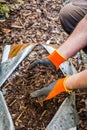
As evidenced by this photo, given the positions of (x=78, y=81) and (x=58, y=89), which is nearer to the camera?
(x=78, y=81)

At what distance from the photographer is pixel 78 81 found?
2686 mm

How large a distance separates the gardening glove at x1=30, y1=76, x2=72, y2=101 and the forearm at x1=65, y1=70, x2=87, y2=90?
5 cm

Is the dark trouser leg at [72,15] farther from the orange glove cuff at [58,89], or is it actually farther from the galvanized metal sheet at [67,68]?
the orange glove cuff at [58,89]

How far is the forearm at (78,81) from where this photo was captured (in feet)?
8.65

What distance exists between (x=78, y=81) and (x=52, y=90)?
28cm

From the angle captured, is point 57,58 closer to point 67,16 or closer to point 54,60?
point 54,60

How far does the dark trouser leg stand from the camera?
3281mm

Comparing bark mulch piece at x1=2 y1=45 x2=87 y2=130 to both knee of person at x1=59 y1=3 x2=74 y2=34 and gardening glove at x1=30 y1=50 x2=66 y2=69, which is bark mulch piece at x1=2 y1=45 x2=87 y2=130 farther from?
knee of person at x1=59 y1=3 x2=74 y2=34

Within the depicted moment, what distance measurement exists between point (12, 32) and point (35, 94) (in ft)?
4.04

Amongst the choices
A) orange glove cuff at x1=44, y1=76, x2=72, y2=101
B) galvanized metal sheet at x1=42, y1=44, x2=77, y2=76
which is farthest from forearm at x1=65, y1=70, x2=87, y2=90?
galvanized metal sheet at x1=42, y1=44, x2=77, y2=76

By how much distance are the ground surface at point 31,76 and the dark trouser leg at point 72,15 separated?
0.40 m

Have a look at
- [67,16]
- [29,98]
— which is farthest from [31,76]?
[67,16]

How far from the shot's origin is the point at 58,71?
3250 mm

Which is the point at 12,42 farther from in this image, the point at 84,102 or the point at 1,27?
the point at 84,102
